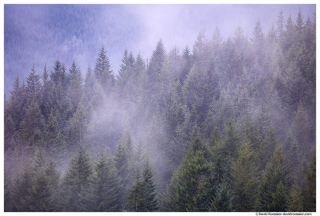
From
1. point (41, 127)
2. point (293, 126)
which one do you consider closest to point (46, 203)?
point (41, 127)

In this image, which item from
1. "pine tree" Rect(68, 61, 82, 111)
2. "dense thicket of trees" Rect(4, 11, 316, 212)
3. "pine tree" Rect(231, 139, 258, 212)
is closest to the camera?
"pine tree" Rect(231, 139, 258, 212)

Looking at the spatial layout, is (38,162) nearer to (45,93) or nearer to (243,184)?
(243,184)

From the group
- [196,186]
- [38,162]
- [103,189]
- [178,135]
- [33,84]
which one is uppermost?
[33,84]

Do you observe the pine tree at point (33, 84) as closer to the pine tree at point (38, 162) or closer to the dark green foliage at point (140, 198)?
the pine tree at point (38, 162)

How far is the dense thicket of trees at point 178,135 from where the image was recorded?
1842cm

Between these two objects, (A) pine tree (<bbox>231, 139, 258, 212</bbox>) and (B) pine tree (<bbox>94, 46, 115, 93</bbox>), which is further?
(B) pine tree (<bbox>94, 46, 115, 93</bbox>)

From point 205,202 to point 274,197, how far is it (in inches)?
233

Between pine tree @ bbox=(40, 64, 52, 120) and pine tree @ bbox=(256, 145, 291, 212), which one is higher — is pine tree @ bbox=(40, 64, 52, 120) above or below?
above

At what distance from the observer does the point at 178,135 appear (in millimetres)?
33906

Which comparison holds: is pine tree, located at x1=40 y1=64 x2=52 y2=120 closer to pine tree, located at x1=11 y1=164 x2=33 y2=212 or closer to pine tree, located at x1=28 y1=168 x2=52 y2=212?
pine tree, located at x1=11 y1=164 x2=33 y2=212

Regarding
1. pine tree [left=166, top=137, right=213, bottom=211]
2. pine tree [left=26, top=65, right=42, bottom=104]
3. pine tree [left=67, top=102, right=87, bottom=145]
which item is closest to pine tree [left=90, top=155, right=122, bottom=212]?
pine tree [left=166, top=137, right=213, bottom=211]

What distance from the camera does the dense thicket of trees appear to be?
1842cm

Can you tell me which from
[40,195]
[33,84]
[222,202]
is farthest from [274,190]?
[33,84]

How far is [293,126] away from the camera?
27.9 meters
